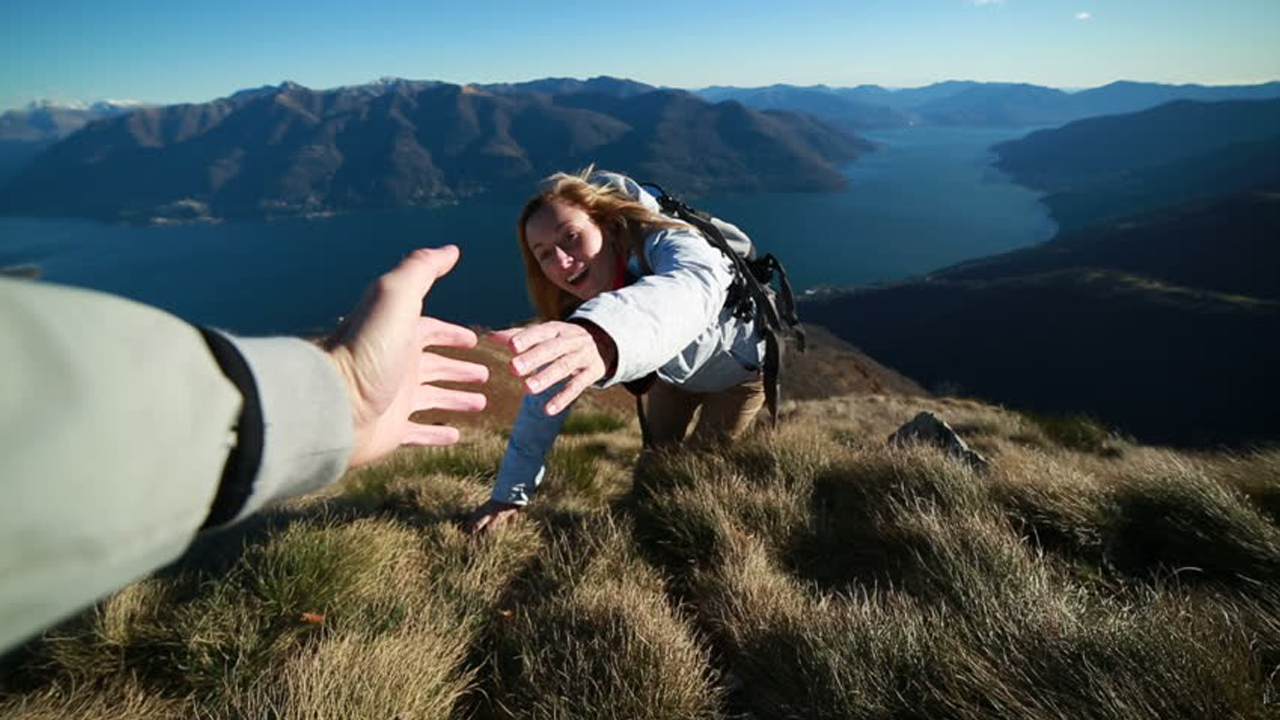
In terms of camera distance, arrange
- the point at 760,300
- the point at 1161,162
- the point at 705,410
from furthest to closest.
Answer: the point at 1161,162 < the point at 705,410 < the point at 760,300

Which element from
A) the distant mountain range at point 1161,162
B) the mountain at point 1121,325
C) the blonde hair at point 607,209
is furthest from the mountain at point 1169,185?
the blonde hair at point 607,209

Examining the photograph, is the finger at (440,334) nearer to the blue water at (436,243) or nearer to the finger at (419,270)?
the finger at (419,270)

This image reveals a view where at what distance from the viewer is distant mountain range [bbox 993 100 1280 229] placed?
134m

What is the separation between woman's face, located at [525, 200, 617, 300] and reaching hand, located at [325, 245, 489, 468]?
42.1 inches

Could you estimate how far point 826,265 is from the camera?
4478 inches

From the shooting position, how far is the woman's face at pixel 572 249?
3.00 m

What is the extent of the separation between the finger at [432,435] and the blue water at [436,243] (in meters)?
82.2

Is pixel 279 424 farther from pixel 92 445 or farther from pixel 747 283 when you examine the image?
pixel 747 283

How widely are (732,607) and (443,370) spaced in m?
1.37

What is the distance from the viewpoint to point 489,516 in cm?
303

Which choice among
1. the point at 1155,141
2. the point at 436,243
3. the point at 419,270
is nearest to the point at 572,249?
the point at 419,270

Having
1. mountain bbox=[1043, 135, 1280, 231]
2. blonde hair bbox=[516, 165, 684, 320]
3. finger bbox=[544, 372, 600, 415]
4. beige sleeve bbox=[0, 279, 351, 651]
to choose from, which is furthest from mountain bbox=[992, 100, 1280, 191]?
beige sleeve bbox=[0, 279, 351, 651]

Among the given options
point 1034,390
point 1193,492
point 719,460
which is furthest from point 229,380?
point 1034,390

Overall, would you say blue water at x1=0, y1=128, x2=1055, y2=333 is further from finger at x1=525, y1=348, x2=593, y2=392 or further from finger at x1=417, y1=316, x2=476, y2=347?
finger at x1=525, y1=348, x2=593, y2=392
